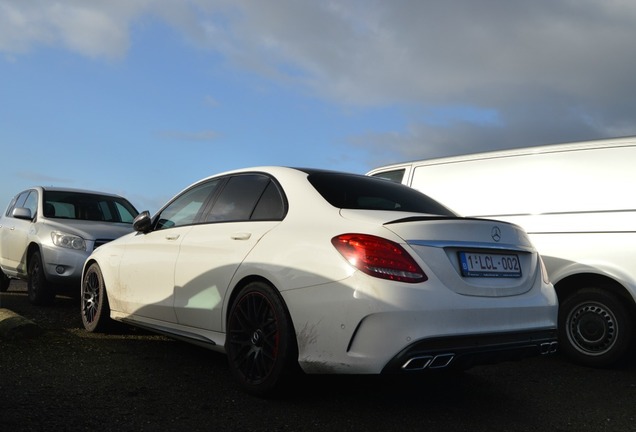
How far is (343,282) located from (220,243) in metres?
1.32

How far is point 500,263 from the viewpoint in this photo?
12.4ft

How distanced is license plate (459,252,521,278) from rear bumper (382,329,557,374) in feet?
1.22

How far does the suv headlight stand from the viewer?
7742mm

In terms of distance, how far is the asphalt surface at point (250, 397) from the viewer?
3441mm

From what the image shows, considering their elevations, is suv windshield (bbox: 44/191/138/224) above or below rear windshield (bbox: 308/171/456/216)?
below

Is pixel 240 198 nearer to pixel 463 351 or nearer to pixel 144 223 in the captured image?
pixel 144 223

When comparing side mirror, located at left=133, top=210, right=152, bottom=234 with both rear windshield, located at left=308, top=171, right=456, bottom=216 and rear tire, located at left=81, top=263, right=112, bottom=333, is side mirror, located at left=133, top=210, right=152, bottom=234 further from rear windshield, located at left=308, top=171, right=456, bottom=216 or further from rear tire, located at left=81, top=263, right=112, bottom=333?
rear windshield, located at left=308, top=171, right=456, bottom=216

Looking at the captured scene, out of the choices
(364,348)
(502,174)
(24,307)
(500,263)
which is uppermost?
(502,174)

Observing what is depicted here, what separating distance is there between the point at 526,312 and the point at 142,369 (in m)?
2.88

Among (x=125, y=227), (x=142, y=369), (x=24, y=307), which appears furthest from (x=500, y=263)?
(x=24, y=307)

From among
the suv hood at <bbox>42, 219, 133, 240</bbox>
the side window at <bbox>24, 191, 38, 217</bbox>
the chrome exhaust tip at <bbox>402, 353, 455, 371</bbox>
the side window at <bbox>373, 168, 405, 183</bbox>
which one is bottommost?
the chrome exhaust tip at <bbox>402, 353, 455, 371</bbox>

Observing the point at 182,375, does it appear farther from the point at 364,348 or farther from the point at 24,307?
the point at 24,307

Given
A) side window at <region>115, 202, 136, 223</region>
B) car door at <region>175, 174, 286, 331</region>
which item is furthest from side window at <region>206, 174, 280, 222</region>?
side window at <region>115, 202, 136, 223</region>

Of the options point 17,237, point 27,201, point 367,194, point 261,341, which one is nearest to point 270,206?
point 367,194
